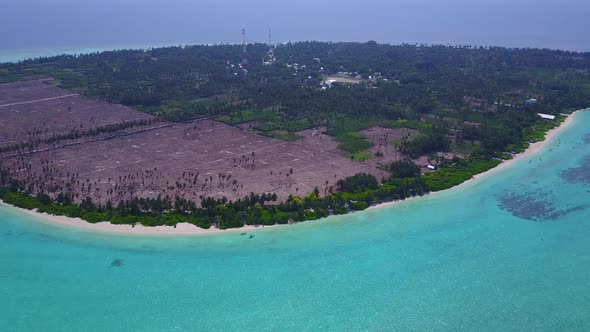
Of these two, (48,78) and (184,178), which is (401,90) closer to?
(184,178)

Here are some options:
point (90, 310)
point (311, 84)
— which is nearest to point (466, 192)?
point (90, 310)

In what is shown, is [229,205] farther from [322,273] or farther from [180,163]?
[180,163]

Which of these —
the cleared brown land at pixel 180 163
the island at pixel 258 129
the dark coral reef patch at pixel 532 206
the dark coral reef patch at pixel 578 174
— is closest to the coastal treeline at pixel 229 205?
the island at pixel 258 129

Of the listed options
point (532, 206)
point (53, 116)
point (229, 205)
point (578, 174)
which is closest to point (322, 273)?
point (229, 205)

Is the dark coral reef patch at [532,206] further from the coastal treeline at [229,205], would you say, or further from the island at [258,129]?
the coastal treeline at [229,205]

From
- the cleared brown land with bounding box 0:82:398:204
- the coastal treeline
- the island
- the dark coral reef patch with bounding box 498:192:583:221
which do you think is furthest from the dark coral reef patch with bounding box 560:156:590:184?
the cleared brown land with bounding box 0:82:398:204

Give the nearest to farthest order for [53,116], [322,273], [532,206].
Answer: [322,273] → [532,206] → [53,116]
